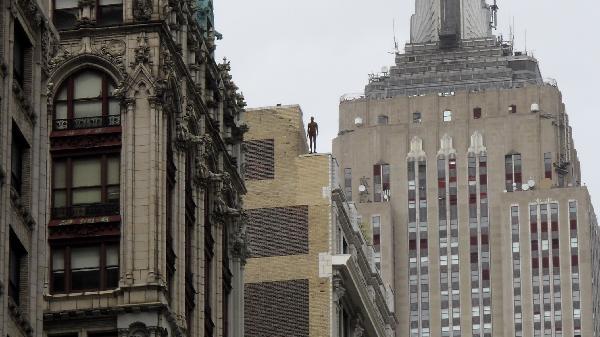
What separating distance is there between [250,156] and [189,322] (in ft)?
143

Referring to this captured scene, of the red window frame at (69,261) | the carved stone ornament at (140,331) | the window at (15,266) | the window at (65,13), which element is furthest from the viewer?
the window at (65,13)

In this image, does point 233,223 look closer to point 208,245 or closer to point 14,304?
point 208,245

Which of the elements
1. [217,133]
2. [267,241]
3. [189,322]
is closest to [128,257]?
[189,322]

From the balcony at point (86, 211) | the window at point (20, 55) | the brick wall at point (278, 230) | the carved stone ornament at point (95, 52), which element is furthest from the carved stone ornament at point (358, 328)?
the window at point (20, 55)

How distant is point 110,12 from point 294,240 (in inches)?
1679

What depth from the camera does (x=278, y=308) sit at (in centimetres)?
11981

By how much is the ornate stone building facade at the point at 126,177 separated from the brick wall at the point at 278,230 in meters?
36.6

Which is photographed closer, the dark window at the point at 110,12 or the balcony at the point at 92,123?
the balcony at the point at 92,123

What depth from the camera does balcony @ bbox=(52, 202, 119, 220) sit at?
76875 mm

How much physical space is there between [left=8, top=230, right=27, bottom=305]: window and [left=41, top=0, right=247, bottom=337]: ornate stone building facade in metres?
17.8

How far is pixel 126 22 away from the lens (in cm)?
7988

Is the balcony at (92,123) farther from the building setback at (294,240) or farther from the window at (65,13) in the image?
the building setback at (294,240)

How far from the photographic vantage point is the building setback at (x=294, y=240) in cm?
11881

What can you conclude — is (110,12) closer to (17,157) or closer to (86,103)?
(86,103)
